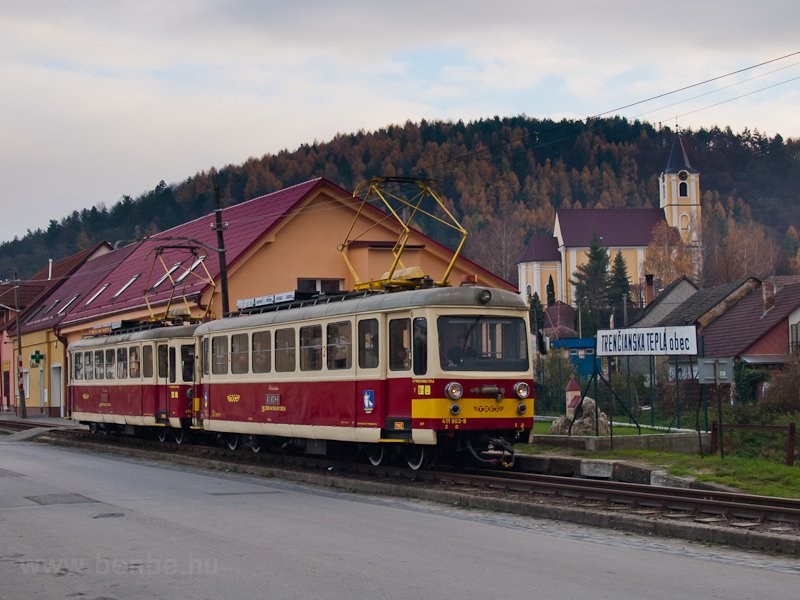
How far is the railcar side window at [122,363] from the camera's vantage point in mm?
29998

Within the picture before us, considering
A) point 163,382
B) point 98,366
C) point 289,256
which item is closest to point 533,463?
point 163,382

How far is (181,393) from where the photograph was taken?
87.0 ft

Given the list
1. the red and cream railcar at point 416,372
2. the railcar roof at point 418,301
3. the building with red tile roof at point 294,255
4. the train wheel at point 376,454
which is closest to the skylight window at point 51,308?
the building with red tile roof at point 294,255

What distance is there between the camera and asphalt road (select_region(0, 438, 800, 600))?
8883mm

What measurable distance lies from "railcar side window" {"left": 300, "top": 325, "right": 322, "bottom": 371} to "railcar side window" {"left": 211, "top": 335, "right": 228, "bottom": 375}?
13.0 feet

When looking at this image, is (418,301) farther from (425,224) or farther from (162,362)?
(425,224)

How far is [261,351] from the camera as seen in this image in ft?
72.3

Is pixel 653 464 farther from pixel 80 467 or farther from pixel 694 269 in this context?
pixel 694 269

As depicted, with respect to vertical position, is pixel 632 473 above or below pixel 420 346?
below

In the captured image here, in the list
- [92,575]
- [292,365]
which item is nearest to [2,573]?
Result: [92,575]

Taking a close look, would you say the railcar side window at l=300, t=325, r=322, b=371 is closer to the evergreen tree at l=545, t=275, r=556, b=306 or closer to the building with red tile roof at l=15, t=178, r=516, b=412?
the building with red tile roof at l=15, t=178, r=516, b=412

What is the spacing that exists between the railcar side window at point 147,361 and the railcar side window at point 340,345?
10.2m

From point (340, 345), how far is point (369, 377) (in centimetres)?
122

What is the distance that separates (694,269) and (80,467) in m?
95.0
